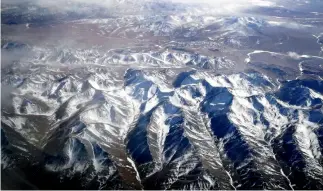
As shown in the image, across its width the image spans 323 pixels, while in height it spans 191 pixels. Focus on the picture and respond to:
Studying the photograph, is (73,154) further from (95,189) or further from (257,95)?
(257,95)

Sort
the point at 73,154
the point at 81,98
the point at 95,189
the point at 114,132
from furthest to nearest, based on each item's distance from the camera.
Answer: the point at 81,98, the point at 114,132, the point at 73,154, the point at 95,189

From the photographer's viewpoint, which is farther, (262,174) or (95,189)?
(262,174)

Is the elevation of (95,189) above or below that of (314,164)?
above

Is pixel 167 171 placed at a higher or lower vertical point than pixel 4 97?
lower

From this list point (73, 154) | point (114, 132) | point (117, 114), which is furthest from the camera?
point (117, 114)

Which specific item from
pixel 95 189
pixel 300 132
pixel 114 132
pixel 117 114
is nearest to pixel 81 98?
pixel 117 114

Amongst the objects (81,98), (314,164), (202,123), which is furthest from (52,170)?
(314,164)

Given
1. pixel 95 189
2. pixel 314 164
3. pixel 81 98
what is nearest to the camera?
pixel 95 189

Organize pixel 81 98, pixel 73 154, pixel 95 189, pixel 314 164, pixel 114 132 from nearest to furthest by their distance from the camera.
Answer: pixel 95 189 → pixel 73 154 → pixel 314 164 → pixel 114 132 → pixel 81 98

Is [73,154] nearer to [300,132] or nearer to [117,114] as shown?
[117,114]
